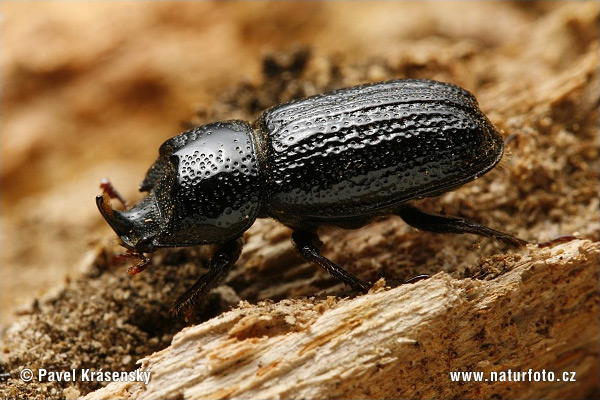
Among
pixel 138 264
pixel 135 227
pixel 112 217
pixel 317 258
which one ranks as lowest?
pixel 317 258

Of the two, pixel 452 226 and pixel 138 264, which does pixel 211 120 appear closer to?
pixel 138 264

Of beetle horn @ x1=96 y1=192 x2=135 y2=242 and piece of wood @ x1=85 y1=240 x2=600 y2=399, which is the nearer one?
piece of wood @ x1=85 y1=240 x2=600 y2=399

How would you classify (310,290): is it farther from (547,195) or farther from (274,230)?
(547,195)

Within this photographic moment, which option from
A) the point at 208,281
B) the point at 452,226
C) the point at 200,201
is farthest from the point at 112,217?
the point at 452,226

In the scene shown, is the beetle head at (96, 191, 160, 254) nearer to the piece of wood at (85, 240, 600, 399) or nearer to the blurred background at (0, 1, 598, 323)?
the piece of wood at (85, 240, 600, 399)

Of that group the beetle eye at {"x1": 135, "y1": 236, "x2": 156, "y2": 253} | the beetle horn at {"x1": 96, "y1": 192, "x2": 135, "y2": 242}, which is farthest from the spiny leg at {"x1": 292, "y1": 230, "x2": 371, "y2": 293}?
the beetle horn at {"x1": 96, "y1": 192, "x2": 135, "y2": 242}

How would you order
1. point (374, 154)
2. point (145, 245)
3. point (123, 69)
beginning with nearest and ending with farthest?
1. point (374, 154)
2. point (145, 245)
3. point (123, 69)

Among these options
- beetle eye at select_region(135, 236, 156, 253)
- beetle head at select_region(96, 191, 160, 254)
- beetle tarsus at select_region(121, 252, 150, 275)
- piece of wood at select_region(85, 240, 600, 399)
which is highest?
beetle head at select_region(96, 191, 160, 254)
